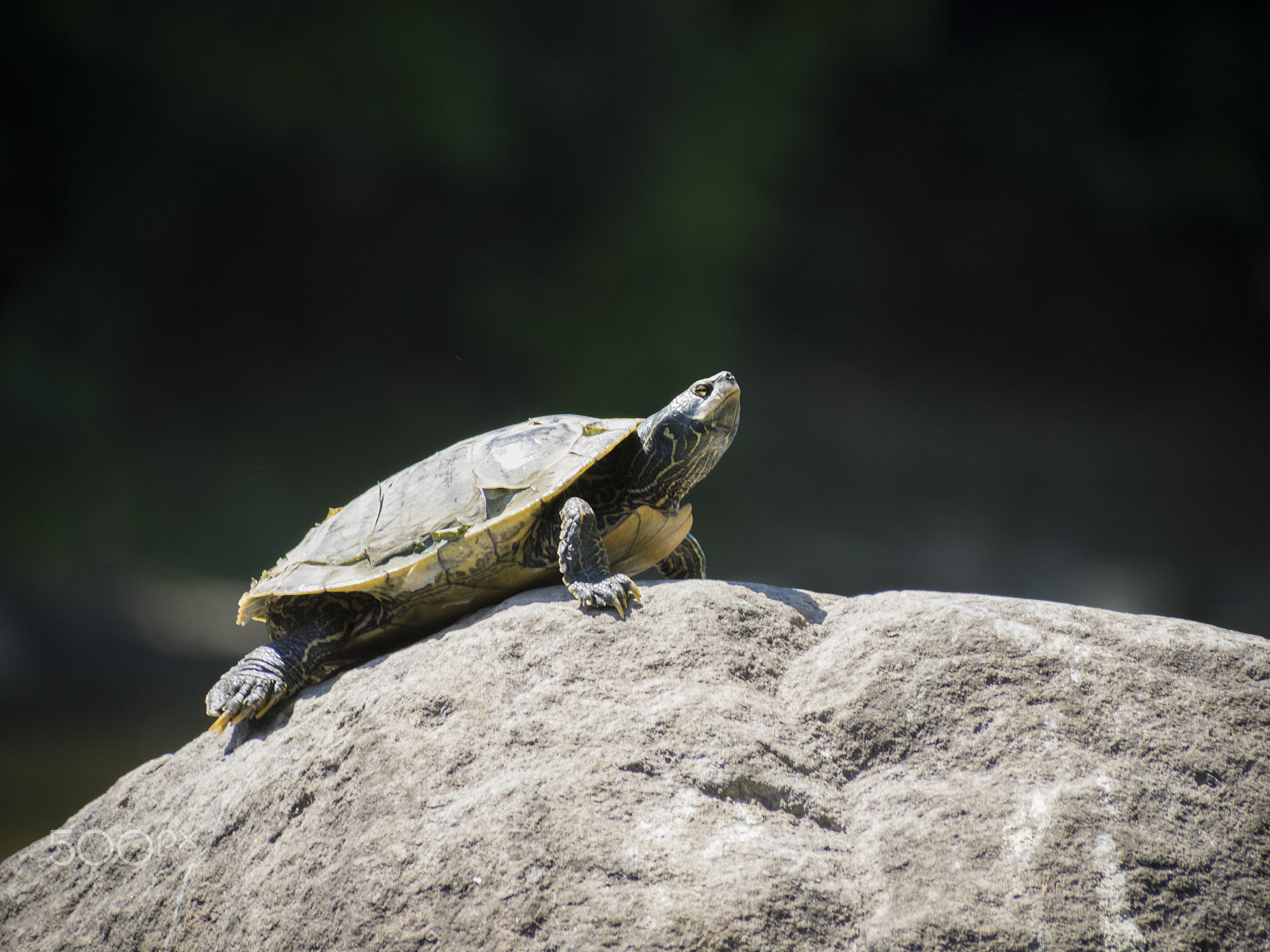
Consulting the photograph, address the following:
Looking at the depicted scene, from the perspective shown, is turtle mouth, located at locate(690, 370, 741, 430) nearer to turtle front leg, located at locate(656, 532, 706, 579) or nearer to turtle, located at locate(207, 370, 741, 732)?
turtle, located at locate(207, 370, 741, 732)

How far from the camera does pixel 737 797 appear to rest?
189 centimetres

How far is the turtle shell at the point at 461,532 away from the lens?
277cm

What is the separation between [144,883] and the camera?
2.44 metres

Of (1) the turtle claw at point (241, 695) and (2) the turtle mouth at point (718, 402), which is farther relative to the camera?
(2) the turtle mouth at point (718, 402)

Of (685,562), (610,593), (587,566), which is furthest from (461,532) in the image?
(685,562)

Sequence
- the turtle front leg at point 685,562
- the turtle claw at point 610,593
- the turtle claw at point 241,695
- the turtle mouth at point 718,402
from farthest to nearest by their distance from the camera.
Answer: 1. the turtle front leg at point 685,562
2. the turtle mouth at point 718,402
3. the turtle claw at point 241,695
4. the turtle claw at point 610,593

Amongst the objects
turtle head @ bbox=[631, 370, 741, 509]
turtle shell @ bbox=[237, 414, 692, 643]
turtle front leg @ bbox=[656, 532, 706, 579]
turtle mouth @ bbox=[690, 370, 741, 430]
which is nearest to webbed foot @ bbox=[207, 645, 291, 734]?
turtle shell @ bbox=[237, 414, 692, 643]

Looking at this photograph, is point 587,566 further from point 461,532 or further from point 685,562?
point 685,562

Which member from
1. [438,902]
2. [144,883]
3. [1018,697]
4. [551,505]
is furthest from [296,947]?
[1018,697]

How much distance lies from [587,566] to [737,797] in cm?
98

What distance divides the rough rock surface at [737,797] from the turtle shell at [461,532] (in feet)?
0.83

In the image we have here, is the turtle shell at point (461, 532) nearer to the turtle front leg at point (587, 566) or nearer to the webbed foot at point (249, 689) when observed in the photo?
the turtle front leg at point (587, 566)

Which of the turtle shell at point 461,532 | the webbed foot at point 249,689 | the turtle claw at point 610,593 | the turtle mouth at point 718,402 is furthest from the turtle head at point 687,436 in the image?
the webbed foot at point 249,689

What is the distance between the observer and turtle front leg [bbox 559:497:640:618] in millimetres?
2549
